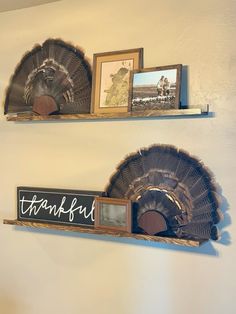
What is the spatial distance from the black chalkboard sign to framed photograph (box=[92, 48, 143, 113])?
439 millimetres

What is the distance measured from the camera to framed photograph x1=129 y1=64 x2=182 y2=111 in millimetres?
1666

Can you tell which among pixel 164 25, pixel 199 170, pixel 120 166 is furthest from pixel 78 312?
pixel 164 25

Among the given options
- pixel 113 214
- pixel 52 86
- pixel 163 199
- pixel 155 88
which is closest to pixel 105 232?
pixel 113 214

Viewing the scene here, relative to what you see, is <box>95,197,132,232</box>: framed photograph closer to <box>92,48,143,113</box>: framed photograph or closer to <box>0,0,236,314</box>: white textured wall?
<box>0,0,236,314</box>: white textured wall

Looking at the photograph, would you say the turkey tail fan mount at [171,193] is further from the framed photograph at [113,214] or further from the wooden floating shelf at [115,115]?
the wooden floating shelf at [115,115]

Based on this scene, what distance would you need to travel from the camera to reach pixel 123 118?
1.85m

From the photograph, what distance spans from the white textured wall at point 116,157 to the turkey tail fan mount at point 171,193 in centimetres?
5

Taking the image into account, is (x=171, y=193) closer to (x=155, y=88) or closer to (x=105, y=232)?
(x=105, y=232)

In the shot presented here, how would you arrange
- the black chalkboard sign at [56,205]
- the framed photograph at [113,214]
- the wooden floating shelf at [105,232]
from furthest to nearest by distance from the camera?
the black chalkboard sign at [56,205], the framed photograph at [113,214], the wooden floating shelf at [105,232]

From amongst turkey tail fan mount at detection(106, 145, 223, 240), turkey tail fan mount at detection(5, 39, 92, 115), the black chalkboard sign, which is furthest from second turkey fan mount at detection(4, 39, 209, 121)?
the black chalkboard sign

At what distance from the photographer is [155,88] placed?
1.71 metres

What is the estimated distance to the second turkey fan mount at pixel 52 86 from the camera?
192 cm

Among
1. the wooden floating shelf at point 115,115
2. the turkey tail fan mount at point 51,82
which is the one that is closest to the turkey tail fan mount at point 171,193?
the wooden floating shelf at point 115,115

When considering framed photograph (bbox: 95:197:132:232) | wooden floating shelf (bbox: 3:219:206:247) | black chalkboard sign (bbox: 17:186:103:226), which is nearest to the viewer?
wooden floating shelf (bbox: 3:219:206:247)
